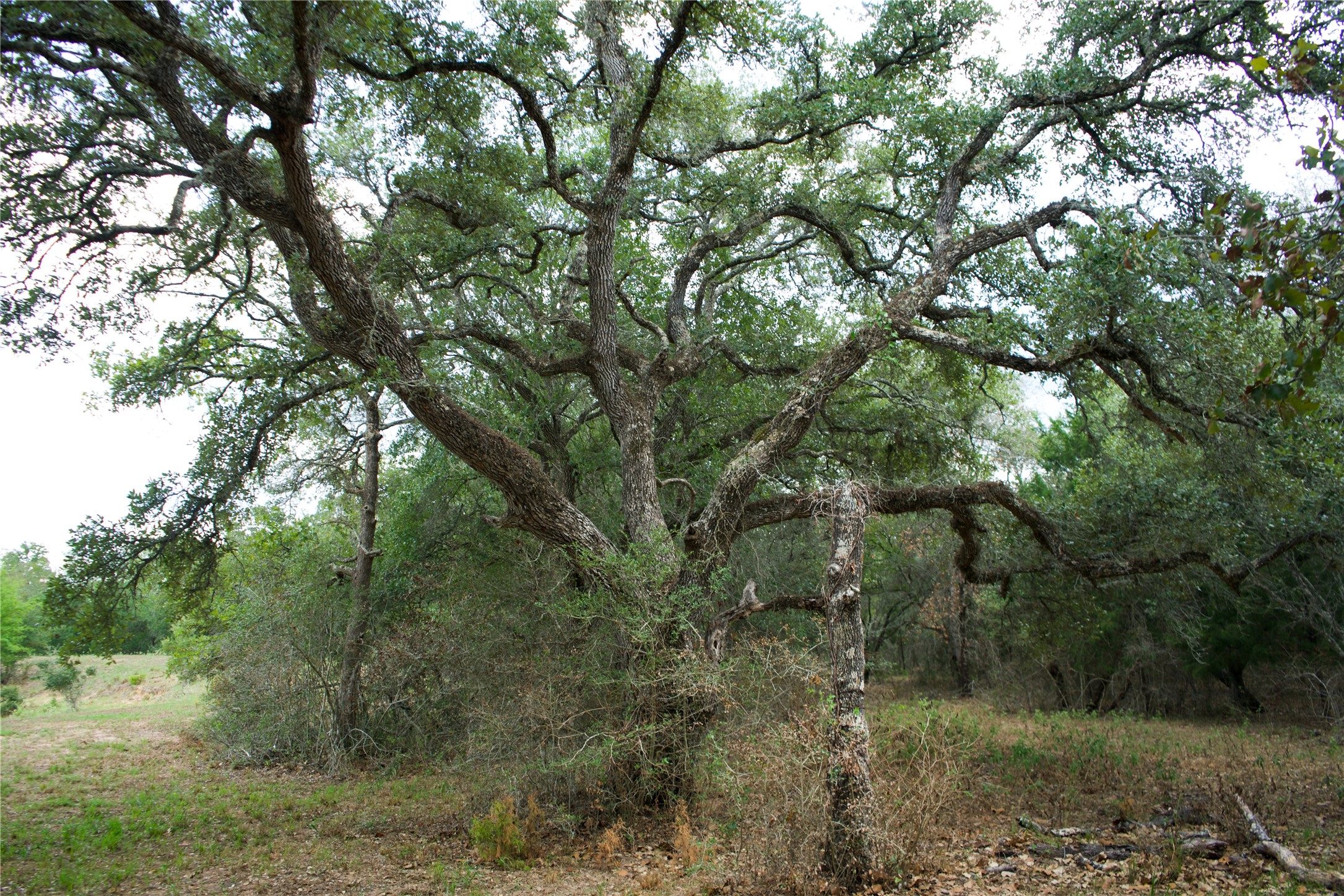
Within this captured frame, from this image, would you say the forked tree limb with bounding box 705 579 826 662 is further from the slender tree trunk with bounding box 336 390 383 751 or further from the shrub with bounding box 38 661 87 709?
the shrub with bounding box 38 661 87 709

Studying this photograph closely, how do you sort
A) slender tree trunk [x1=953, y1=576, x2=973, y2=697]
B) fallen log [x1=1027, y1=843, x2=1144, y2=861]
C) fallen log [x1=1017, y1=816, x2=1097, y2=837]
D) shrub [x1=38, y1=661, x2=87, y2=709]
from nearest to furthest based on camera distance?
fallen log [x1=1027, y1=843, x2=1144, y2=861] < fallen log [x1=1017, y1=816, x2=1097, y2=837] < shrub [x1=38, y1=661, x2=87, y2=709] < slender tree trunk [x1=953, y1=576, x2=973, y2=697]

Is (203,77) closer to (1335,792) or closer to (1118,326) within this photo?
(1118,326)

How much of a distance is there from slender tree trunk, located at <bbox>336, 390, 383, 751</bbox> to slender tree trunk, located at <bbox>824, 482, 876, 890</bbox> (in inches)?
307

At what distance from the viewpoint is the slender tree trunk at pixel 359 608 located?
1111 centimetres

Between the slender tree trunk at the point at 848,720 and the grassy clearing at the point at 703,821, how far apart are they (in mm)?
198

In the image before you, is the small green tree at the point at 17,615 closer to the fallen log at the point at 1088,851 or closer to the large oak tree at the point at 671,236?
the large oak tree at the point at 671,236

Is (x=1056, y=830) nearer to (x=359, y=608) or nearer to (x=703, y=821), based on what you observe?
(x=703, y=821)

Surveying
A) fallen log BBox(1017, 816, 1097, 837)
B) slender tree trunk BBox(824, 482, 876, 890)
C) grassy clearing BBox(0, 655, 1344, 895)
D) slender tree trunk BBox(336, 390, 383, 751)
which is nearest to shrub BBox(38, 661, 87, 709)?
grassy clearing BBox(0, 655, 1344, 895)

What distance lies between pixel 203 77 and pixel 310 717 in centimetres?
913

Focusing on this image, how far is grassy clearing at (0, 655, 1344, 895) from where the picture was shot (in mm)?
5023

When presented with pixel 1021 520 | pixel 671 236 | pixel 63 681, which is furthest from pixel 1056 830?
pixel 63 681

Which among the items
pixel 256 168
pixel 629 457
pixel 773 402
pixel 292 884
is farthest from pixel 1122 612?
pixel 256 168

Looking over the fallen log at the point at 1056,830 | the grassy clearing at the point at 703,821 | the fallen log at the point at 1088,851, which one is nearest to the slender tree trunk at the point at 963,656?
the grassy clearing at the point at 703,821

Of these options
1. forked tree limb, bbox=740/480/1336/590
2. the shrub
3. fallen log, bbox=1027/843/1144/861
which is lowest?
the shrub
